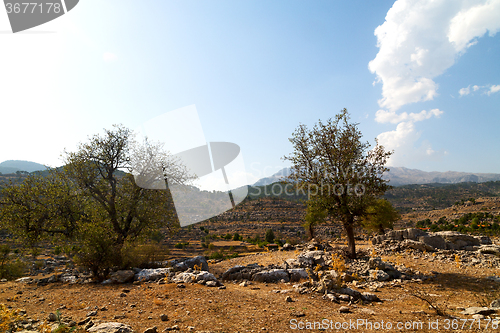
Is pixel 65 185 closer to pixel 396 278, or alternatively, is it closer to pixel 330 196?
pixel 330 196

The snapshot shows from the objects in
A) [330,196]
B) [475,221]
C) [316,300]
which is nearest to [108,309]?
[316,300]

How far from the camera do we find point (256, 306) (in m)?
7.75

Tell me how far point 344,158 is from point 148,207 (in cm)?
1505

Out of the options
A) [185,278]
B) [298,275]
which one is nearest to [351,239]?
[298,275]

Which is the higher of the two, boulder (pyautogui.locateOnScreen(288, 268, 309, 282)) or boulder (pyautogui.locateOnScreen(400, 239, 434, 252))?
boulder (pyautogui.locateOnScreen(288, 268, 309, 282))

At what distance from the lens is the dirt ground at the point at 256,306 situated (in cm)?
609

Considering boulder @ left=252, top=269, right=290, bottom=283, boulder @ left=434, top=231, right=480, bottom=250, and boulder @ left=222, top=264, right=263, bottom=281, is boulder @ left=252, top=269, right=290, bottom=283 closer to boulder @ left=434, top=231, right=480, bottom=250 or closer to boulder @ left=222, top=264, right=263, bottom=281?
boulder @ left=222, top=264, right=263, bottom=281

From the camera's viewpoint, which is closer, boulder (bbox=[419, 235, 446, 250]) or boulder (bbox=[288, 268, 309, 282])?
boulder (bbox=[288, 268, 309, 282])

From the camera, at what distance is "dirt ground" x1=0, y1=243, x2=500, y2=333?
609 centimetres

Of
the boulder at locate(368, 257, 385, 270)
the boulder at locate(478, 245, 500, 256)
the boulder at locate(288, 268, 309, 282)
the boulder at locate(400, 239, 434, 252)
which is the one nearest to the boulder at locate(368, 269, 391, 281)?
the boulder at locate(368, 257, 385, 270)

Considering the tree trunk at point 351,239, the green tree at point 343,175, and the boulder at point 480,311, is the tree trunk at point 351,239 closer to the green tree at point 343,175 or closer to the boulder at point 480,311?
the green tree at point 343,175

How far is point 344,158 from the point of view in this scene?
51.8ft

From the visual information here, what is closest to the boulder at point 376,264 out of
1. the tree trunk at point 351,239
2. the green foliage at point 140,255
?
the tree trunk at point 351,239

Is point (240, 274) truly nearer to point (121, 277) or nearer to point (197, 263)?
point (197, 263)
